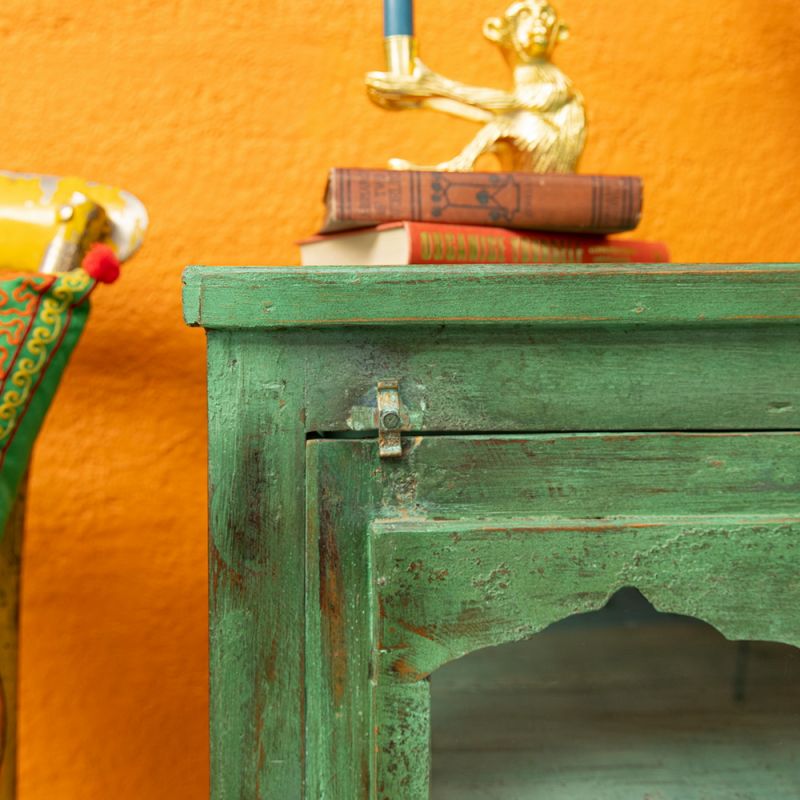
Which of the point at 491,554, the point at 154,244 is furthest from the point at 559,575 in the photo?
the point at 154,244

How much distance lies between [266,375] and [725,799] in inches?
18.1

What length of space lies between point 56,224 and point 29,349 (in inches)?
4.8

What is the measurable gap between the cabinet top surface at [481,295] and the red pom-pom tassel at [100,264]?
16 centimetres

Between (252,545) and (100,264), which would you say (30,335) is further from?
(252,545)

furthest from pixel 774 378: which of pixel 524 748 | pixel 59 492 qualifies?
pixel 59 492

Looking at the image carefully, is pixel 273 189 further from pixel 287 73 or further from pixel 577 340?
pixel 577 340

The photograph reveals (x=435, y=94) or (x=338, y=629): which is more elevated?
(x=435, y=94)

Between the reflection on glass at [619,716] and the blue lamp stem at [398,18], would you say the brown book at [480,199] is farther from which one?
the reflection on glass at [619,716]

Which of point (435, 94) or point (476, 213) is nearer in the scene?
point (476, 213)

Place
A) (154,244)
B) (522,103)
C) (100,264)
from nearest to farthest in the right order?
Result: (100,264) < (522,103) < (154,244)

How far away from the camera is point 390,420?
0.55 meters

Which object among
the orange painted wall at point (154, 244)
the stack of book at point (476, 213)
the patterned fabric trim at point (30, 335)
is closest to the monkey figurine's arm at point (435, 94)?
the orange painted wall at point (154, 244)

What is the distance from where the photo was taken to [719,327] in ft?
1.86

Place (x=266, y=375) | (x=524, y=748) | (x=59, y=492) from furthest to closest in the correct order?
(x=59, y=492)
(x=524, y=748)
(x=266, y=375)
